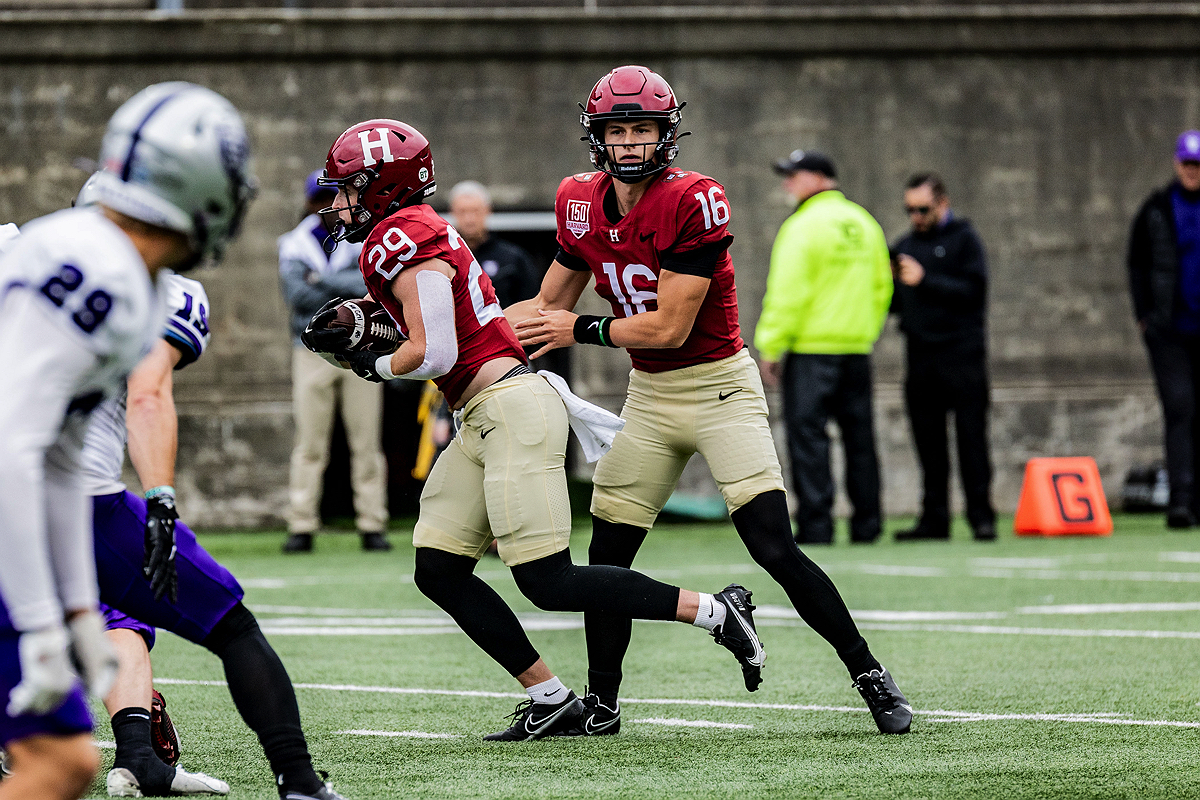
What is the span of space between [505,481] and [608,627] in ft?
2.31

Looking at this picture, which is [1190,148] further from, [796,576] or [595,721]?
[595,721]

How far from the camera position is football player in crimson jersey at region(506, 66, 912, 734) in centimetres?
518

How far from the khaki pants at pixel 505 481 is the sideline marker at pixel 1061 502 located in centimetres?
819

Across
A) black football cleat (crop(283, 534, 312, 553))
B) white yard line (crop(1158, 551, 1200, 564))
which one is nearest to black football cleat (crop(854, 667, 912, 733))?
white yard line (crop(1158, 551, 1200, 564))

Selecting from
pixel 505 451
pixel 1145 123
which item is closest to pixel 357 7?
pixel 1145 123

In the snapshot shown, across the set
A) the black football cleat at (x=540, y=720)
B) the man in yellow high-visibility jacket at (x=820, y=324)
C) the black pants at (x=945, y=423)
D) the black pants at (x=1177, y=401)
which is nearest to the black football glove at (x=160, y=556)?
the black football cleat at (x=540, y=720)

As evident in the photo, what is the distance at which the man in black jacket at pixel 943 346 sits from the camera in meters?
11.9

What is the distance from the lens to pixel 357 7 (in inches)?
587

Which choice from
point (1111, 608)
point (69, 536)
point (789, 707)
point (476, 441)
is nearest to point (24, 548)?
point (69, 536)

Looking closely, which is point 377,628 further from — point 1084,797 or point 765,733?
point 1084,797

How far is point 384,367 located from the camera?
498 centimetres

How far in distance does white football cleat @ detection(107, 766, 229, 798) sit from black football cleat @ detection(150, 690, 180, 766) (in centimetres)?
22

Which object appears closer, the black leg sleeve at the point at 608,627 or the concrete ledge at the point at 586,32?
the black leg sleeve at the point at 608,627

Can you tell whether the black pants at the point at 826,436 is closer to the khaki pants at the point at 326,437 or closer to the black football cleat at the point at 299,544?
the khaki pants at the point at 326,437
